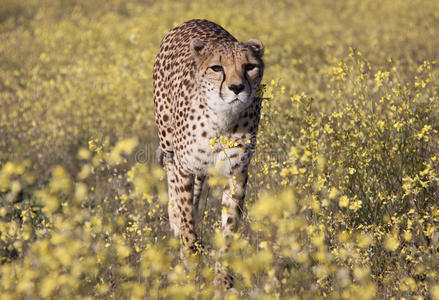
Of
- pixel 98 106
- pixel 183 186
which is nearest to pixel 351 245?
pixel 183 186

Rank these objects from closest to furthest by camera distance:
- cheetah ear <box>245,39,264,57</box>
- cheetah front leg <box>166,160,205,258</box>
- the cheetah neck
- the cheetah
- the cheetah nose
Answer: the cheetah nose, the cheetah, the cheetah neck, cheetah ear <box>245,39,264,57</box>, cheetah front leg <box>166,160,205,258</box>

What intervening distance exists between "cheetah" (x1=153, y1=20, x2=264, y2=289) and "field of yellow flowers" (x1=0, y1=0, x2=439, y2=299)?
0.18 meters

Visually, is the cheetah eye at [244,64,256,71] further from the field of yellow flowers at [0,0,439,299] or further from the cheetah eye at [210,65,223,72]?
the field of yellow flowers at [0,0,439,299]

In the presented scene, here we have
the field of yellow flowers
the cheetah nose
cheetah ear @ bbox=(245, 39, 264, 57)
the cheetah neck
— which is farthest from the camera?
cheetah ear @ bbox=(245, 39, 264, 57)

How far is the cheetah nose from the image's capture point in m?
3.69

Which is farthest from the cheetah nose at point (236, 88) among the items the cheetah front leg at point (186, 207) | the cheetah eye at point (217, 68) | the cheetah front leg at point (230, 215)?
the cheetah front leg at point (186, 207)

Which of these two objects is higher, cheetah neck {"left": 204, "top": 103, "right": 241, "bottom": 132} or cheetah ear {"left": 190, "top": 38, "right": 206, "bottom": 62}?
cheetah ear {"left": 190, "top": 38, "right": 206, "bottom": 62}

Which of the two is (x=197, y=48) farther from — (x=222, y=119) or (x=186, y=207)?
(x=186, y=207)

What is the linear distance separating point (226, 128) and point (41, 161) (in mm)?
3448

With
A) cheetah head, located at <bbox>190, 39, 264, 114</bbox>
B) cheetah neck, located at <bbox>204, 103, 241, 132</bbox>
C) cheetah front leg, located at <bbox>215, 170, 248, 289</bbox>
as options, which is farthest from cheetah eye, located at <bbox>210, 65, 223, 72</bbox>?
cheetah front leg, located at <bbox>215, 170, 248, 289</bbox>

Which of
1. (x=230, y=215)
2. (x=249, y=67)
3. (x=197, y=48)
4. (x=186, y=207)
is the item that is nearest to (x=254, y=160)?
(x=230, y=215)

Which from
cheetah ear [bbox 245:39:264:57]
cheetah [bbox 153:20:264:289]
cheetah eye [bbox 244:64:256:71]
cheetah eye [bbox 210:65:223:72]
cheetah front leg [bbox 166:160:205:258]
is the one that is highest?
cheetah ear [bbox 245:39:264:57]

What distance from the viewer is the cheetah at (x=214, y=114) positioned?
12.7 feet

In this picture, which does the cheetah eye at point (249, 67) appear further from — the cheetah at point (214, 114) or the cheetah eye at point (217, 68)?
the cheetah eye at point (217, 68)
